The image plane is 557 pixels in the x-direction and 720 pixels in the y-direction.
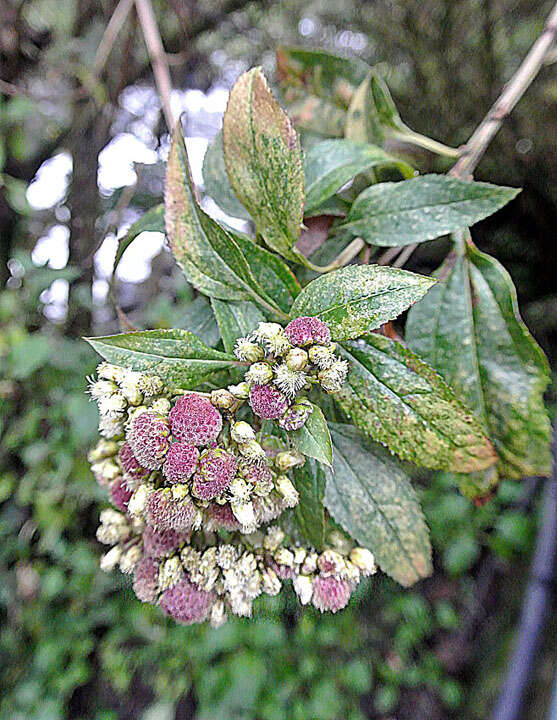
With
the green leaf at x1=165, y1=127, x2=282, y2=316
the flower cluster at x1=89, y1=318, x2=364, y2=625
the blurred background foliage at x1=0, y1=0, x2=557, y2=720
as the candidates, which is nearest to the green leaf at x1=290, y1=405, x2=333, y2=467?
the flower cluster at x1=89, y1=318, x2=364, y2=625

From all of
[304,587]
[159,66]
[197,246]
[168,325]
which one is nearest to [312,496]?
[304,587]

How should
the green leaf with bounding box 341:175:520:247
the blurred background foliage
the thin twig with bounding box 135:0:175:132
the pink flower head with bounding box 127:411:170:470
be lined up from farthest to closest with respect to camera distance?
the blurred background foliage, the thin twig with bounding box 135:0:175:132, the green leaf with bounding box 341:175:520:247, the pink flower head with bounding box 127:411:170:470

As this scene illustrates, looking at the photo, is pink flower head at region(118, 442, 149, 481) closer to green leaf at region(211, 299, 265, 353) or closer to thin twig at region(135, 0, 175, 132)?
green leaf at region(211, 299, 265, 353)

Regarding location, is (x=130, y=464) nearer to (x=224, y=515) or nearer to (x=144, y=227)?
(x=224, y=515)

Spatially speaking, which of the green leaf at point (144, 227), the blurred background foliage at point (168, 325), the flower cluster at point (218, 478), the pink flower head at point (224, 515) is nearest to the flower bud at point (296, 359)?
the flower cluster at point (218, 478)

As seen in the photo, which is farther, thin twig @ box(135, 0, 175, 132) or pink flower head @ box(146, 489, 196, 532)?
thin twig @ box(135, 0, 175, 132)

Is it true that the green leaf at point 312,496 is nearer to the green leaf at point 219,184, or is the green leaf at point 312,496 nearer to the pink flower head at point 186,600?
the pink flower head at point 186,600

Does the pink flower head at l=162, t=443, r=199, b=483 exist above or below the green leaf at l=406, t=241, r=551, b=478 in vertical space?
above

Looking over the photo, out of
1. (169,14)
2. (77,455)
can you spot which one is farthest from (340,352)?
(169,14)
